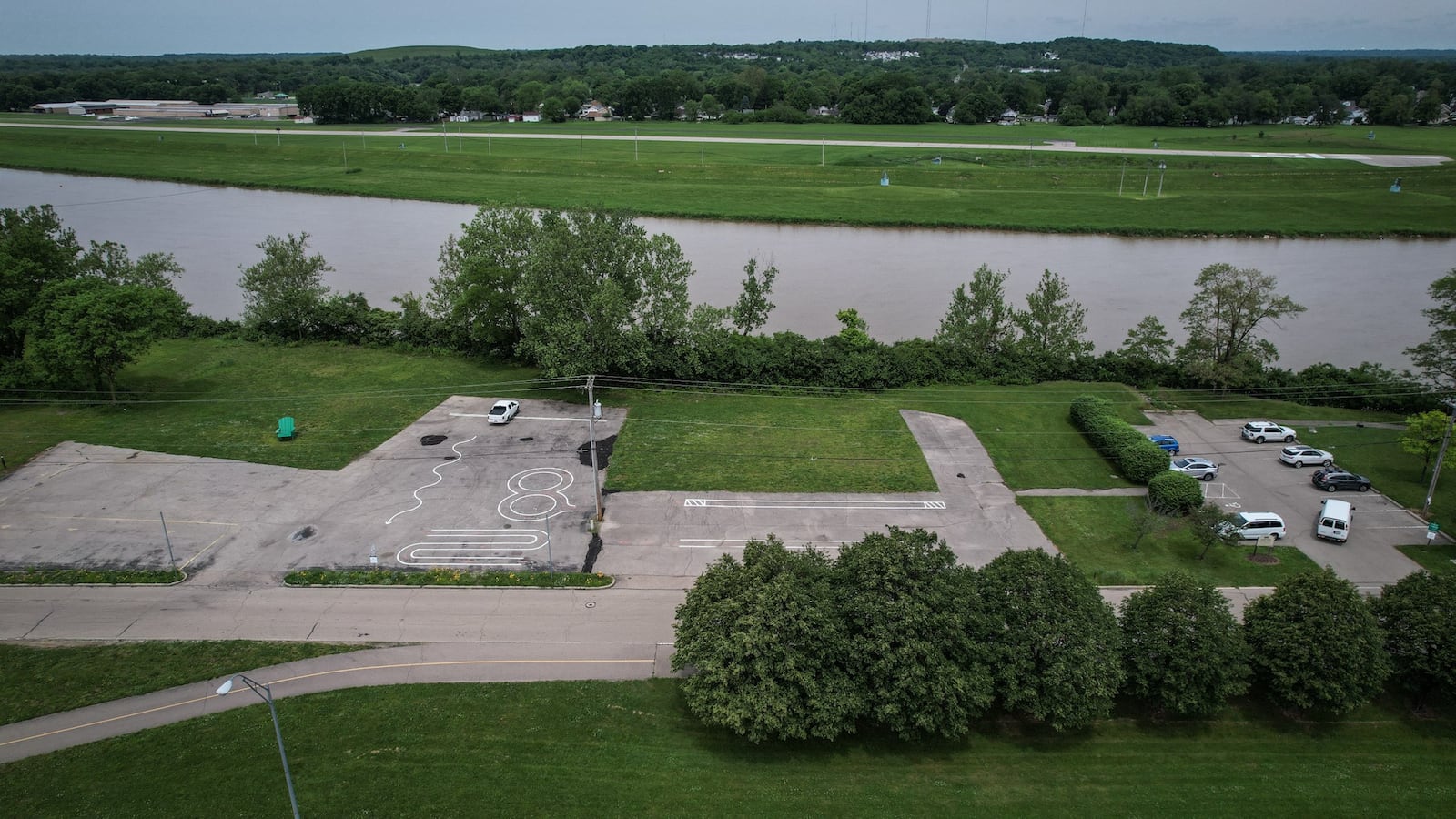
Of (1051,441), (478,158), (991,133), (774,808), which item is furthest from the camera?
(991,133)

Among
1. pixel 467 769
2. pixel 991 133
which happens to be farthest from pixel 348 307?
pixel 991 133

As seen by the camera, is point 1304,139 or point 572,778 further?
point 1304,139

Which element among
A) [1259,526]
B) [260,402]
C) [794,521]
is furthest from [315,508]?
[1259,526]

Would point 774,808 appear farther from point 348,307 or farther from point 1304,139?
point 1304,139

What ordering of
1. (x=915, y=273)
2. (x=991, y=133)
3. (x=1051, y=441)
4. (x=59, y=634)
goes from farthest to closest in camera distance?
(x=991, y=133) < (x=915, y=273) < (x=1051, y=441) < (x=59, y=634)

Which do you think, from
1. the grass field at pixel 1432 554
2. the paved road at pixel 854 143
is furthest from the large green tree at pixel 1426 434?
the paved road at pixel 854 143

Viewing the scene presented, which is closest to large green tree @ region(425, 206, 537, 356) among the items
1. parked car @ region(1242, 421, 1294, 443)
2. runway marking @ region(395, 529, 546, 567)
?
runway marking @ region(395, 529, 546, 567)
